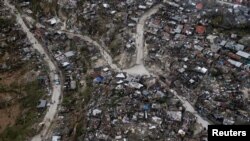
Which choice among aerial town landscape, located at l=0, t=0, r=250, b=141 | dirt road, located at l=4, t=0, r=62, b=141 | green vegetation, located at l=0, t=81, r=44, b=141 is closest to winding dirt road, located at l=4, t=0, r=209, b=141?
dirt road, located at l=4, t=0, r=62, b=141

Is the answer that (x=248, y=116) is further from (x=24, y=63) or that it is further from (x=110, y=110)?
(x=24, y=63)

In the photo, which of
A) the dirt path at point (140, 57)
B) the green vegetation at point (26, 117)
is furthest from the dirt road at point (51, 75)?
the dirt path at point (140, 57)

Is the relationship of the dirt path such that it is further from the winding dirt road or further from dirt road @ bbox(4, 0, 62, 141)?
dirt road @ bbox(4, 0, 62, 141)

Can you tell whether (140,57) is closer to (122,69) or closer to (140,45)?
(140,45)

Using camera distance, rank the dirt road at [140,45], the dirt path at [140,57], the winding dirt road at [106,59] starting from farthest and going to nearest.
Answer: the dirt road at [140,45]
the winding dirt road at [106,59]
the dirt path at [140,57]

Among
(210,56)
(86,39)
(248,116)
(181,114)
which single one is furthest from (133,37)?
(248,116)

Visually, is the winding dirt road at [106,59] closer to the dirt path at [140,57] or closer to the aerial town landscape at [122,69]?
the dirt path at [140,57]
